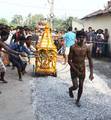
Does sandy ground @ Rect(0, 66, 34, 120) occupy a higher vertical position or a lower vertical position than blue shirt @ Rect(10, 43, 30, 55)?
lower

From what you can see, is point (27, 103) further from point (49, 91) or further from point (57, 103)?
point (49, 91)

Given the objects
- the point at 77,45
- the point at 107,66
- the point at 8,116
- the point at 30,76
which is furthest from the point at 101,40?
the point at 8,116

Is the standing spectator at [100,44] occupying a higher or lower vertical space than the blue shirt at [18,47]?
lower

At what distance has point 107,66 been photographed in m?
20.1

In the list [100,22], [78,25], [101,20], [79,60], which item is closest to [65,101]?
[79,60]

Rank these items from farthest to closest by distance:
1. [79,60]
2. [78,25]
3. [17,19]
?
[17,19] < [78,25] < [79,60]

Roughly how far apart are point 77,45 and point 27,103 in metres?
1.89

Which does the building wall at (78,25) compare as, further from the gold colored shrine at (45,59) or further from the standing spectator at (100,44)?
the gold colored shrine at (45,59)

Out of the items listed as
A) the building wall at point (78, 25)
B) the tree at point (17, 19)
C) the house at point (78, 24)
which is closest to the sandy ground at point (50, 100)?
the house at point (78, 24)

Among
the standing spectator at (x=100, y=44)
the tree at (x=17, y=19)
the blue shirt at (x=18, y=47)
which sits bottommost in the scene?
the tree at (x=17, y=19)

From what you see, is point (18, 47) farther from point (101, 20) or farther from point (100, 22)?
point (100, 22)

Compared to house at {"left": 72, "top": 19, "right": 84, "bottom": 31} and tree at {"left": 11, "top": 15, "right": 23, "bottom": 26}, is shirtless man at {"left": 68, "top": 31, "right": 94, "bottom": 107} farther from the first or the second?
tree at {"left": 11, "top": 15, "right": 23, "bottom": 26}

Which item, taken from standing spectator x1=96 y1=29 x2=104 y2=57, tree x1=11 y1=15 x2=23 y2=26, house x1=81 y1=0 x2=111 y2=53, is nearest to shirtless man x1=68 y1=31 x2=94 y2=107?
standing spectator x1=96 y1=29 x2=104 y2=57

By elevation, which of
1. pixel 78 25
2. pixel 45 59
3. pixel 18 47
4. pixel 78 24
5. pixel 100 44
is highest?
pixel 18 47
